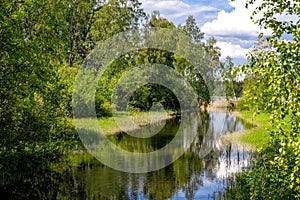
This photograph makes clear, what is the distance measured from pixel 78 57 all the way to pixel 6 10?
60333 millimetres

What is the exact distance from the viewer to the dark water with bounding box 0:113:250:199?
21.2m

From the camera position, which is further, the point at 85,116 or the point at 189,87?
the point at 189,87

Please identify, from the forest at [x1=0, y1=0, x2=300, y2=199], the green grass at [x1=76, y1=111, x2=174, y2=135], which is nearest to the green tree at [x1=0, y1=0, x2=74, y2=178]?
the forest at [x1=0, y1=0, x2=300, y2=199]

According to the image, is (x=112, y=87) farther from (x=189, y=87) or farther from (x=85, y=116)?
(x=189, y=87)

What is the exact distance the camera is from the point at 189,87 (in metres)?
82.0

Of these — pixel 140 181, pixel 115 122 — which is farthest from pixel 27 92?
pixel 115 122

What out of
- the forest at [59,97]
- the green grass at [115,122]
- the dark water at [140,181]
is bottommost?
the dark water at [140,181]

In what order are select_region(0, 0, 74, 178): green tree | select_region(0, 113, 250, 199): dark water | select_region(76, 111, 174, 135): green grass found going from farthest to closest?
select_region(76, 111, 174, 135): green grass, select_region(0, 113, 250, 199): dark water, select_region(0, 0, 74, 178): green tree

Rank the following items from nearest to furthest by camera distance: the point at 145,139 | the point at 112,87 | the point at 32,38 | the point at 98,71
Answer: the point at 32,38 → the point at 145,139 → the point at 112,87 → the point at 98,71

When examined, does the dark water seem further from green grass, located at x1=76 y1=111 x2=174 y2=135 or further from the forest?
green grass, located at x1=76 y1=111 x2=174 y2=135

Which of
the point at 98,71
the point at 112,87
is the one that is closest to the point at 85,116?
the point at 112,87

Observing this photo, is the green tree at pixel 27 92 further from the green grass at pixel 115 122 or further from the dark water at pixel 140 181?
the green grass at pixel 115 122

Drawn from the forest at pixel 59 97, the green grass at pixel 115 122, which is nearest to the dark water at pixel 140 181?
the forest at pixel 59 97

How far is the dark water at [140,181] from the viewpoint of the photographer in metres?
21.2
